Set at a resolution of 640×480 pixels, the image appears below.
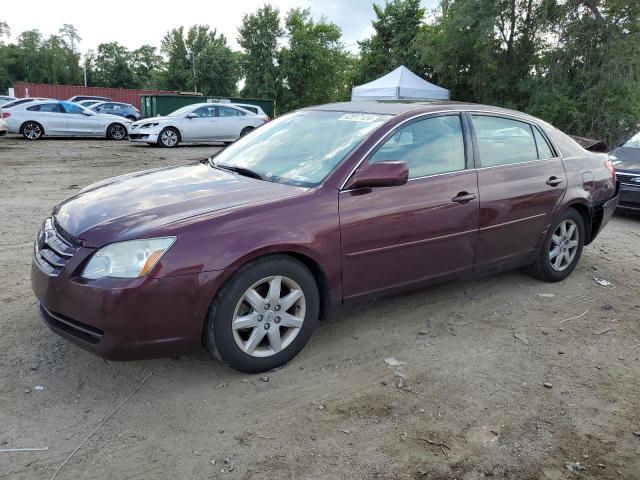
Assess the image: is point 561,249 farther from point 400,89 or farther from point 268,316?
point 400,89

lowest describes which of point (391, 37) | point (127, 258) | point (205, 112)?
point (127, 258)

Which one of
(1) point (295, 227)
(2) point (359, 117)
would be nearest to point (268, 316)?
(1) point (295, 227)

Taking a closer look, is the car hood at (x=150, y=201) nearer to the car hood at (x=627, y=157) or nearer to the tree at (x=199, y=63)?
the car hood at (x=627, y=157)

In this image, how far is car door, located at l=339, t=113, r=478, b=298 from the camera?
11.4 ft

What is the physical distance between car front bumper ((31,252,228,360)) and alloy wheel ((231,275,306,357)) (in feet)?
0.77

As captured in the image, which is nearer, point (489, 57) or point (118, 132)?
point (118, 132)

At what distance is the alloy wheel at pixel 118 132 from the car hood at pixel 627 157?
1647cm

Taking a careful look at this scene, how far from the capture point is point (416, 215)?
12.1 feet

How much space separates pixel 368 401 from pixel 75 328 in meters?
1.64

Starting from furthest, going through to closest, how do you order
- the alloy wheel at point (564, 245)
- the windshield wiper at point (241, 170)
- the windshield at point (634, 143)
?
the windshield at point (634, 143), the alloy wheel at point (564, 245), the windshield wiper at point (241, 170)

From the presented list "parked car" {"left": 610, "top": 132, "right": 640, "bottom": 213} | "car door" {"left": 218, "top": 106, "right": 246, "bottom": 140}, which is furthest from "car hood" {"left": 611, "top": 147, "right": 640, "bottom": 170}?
"car door" {"left": 218, "top": 106, "right": 246, "bottom": 140}

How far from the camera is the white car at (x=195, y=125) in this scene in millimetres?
17266

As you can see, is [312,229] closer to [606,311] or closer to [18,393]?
[18,393]

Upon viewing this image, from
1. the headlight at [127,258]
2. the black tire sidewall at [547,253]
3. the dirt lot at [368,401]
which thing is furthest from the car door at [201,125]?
the headlight at [127,258]
